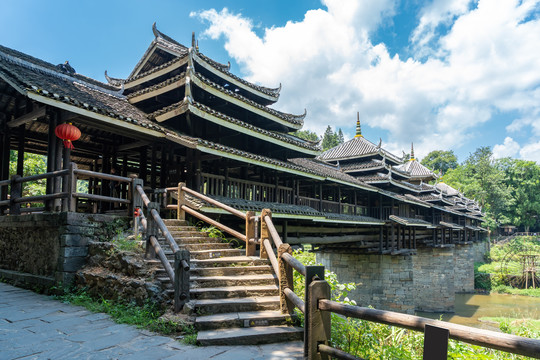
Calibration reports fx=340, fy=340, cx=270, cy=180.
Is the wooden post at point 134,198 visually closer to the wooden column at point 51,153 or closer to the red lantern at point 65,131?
the red lantern at point 65,131

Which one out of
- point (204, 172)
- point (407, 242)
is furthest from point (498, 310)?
point (204, 172)

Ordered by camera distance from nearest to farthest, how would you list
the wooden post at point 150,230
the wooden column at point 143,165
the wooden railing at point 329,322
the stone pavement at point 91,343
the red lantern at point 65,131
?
the wooden railing at point 329,322 < the stone pavement at point 91,343 < the wooden post at point 150,230 < the red lantern at point 65,131 < the wooden column at point 143,165

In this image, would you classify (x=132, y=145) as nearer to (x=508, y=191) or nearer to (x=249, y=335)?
(x=249, y=335)

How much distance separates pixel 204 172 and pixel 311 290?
8170 millimetres

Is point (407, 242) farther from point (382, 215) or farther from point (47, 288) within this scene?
point (47, 288)

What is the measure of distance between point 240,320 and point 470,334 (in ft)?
10.3

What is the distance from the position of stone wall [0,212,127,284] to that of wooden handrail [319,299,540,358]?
5865mm

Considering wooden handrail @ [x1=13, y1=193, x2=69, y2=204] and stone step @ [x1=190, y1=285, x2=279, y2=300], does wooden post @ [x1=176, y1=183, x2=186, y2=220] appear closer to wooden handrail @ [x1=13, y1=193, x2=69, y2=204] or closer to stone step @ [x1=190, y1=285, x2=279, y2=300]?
wooden handrail @ [x1=13, y1=193, x2=69, y2=204]

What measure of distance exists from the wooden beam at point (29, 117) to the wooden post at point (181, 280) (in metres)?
5.83

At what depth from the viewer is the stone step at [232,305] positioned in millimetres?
5000

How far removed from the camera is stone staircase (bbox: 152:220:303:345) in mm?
4441

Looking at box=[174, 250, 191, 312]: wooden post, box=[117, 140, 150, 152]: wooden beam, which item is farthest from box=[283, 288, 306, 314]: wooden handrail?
box=[117, 140, 150, 152]: wooden beam

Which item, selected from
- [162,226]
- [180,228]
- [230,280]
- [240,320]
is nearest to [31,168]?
[180,228]

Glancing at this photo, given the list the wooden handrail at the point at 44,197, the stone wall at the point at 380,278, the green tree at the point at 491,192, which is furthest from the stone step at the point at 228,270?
the green tree at the point at 491,192
